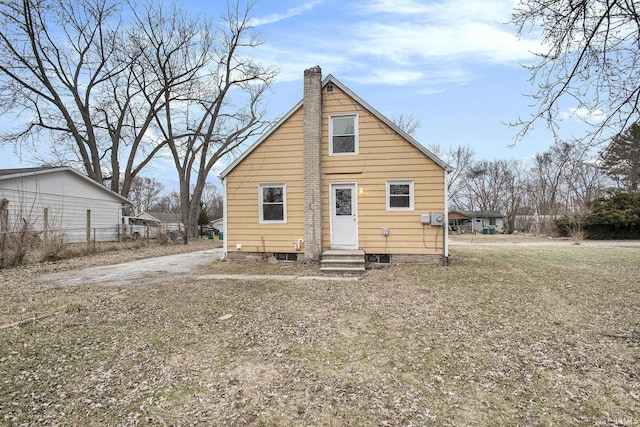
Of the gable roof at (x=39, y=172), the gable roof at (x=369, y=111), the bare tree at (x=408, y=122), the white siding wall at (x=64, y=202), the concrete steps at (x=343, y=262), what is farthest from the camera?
the bare tree at (x=408, y=122)

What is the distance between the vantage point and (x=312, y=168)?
9609mm

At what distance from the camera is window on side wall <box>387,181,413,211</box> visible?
9531 millimetres

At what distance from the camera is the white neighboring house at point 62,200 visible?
14.8m

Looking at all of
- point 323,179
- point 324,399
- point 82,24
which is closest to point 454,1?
point 323,179

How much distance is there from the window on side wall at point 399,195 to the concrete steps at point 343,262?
1.63 m

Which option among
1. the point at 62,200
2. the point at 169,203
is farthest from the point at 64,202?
the point at 169,203

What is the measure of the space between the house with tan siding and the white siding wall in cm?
880

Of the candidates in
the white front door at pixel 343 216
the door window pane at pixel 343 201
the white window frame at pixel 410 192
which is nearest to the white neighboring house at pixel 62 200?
the white front door at pixel 343 216

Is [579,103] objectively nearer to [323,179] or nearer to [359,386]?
[359,386]

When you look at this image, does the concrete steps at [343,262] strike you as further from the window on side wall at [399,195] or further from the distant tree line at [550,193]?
the distant tree line at [550,193]

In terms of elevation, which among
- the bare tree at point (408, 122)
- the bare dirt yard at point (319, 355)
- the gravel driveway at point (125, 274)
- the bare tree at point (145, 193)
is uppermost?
the bare tree at point (408, 122)

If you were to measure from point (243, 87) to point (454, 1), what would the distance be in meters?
20.9

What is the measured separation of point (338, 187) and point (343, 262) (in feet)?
7.33

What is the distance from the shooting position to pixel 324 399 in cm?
290
